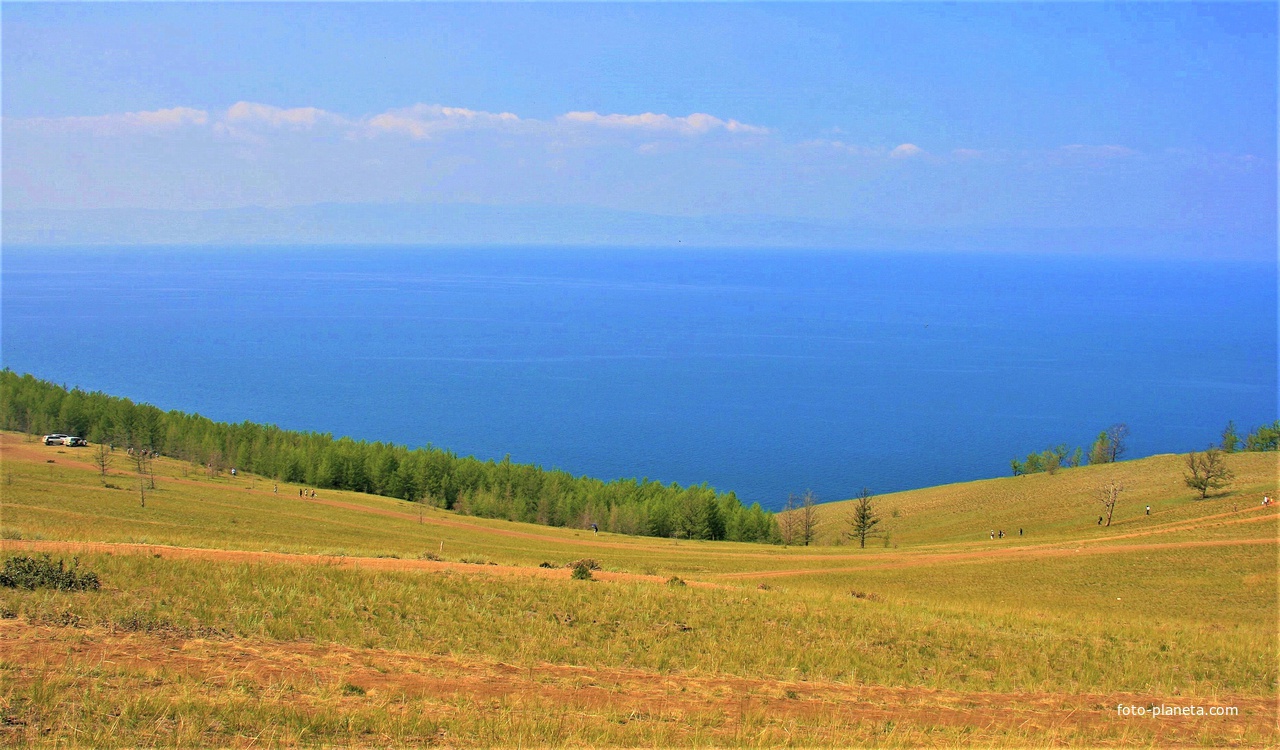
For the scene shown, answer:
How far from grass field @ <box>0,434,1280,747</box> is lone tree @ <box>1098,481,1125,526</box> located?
1917 centimetres

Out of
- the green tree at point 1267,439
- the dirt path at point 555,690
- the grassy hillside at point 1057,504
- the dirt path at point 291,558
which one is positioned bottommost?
the dirt path at point 555,690

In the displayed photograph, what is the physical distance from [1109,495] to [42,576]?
2146 inches

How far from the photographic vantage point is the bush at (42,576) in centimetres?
1309

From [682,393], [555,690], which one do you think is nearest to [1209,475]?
[555,690]

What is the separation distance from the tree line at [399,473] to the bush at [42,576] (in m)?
46.4

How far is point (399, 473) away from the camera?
219ft

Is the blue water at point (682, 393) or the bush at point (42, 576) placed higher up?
the blue water at point (682, 393)

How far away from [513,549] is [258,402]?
94.2m

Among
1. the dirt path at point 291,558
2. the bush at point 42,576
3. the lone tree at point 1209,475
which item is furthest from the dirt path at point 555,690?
the lone tree at point 1209,475

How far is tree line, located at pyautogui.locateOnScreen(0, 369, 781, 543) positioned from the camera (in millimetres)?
60719

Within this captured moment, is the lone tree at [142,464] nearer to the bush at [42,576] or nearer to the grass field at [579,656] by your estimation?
the grass field at [579,656]

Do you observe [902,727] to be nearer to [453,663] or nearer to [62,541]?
[453,663]

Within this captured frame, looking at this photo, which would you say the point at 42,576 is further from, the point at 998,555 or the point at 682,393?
the point at 682,393

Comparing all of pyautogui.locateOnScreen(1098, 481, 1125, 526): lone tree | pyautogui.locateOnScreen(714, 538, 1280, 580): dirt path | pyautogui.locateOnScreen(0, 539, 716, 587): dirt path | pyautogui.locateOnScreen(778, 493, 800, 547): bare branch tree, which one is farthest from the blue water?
pyautogui.locateOnScreen(0, 539, 716, 587): dirt path
